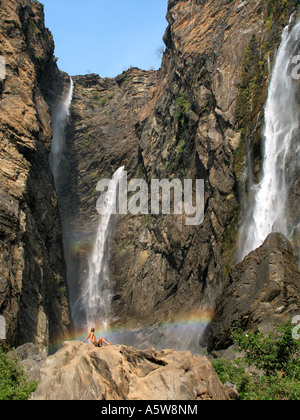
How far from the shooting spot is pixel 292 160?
879 inches

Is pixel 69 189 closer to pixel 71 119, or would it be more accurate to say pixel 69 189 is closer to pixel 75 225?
pixel 75 225

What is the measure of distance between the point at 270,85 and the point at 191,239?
37.3 ft

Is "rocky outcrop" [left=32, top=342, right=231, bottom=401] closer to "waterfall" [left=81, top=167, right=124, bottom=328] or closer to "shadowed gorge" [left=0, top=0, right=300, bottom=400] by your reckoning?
"shadowed gorge" [left=0, top=0, right=300, bottom=400]

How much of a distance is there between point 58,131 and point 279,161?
37987 millimetres

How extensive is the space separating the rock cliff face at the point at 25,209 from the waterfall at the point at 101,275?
24.3 ft

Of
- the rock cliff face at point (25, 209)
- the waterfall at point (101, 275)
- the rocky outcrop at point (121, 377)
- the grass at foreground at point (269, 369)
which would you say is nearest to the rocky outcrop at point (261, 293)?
the grass at foreground at point (269, 369)

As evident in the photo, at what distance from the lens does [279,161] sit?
23609 mm

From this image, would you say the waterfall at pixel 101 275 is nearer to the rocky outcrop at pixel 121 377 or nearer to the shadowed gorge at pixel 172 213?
the shadowed gorge at pixel 172 213

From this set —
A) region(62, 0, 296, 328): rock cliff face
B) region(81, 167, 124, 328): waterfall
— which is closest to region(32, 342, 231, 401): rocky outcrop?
region(62, 0, 296, 328): rock cliff face

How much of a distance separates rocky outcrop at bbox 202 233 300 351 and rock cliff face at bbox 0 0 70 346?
351 inches

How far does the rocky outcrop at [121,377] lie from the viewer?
9.84 meters

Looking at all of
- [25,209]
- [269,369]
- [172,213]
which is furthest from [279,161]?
[25,209]

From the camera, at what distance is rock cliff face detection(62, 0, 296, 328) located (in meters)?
28.2

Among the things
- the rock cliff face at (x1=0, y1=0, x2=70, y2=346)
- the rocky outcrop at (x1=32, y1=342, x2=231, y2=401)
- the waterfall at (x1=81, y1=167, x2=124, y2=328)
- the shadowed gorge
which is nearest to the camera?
the rocky outcrop at (x1=32, y1=342, x2=231, y2=401)
